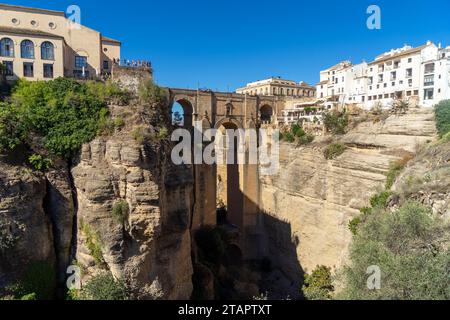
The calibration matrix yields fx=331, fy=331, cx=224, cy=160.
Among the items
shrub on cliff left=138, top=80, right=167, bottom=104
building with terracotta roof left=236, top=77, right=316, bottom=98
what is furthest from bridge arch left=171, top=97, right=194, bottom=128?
building with terracotta roof left=236, top=77, right=316, bottom=98

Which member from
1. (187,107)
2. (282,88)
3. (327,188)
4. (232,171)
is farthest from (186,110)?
(282,88)

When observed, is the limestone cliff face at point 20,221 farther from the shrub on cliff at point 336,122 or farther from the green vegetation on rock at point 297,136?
the shrub on cliff at point 336,122

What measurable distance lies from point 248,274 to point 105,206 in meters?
18.8

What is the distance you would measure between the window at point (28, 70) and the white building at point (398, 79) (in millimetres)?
23706

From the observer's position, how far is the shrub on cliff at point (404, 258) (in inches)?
305

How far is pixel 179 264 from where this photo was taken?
13.6 meters

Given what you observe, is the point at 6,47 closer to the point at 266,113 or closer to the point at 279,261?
the point at 266,113

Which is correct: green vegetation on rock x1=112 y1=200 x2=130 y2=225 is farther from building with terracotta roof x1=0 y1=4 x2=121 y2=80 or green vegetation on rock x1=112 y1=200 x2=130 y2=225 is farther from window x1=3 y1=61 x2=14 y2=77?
window x1=3 y1=61 x2=14 y2=77

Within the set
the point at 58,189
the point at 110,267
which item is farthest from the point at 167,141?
the point at 110,267

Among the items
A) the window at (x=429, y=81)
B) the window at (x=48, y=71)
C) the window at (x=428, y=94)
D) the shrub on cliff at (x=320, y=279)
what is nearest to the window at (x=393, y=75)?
the window at (x=429, y=81)

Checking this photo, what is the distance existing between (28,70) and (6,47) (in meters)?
1.54

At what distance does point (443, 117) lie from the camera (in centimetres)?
1847
